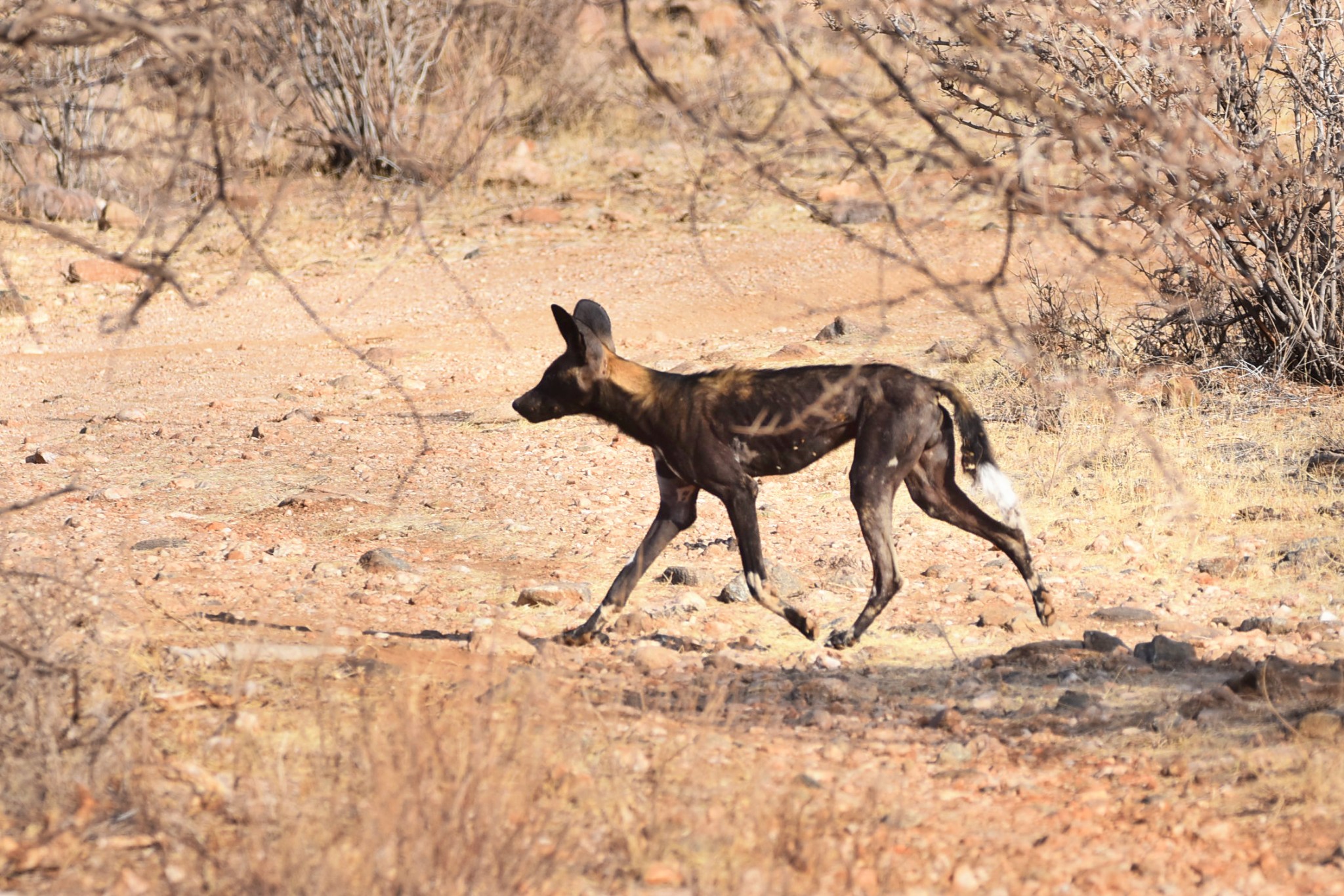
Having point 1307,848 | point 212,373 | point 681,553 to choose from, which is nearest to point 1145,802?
point 1307,848

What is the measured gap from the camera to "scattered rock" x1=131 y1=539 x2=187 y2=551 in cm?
704

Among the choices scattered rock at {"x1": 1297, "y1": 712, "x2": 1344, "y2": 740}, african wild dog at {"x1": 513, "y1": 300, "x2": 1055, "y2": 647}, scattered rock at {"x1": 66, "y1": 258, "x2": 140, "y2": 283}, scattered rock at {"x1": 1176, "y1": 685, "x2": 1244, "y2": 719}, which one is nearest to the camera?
scattered rock at {"x1": 1297, "y1": 712, "x2": 1344, "y2": 740}

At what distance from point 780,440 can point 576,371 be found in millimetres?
948

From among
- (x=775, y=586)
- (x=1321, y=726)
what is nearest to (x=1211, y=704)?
(x=1321, y=726)

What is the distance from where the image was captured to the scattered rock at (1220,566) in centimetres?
660

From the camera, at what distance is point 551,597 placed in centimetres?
632

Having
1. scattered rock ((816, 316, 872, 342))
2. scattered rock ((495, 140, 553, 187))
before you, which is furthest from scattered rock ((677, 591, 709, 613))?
scattered rock ((495, 140, 553, 187))

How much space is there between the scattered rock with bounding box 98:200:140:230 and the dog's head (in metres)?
12.9

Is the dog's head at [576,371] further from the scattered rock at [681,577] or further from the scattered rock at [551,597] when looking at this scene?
the scattered rock at [681,577]

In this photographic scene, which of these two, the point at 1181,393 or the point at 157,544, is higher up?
the point at 1181,393

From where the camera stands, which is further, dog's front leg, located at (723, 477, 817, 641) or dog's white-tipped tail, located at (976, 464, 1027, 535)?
dog's white-tipped tail, located at (976, 464, 1027, 535)

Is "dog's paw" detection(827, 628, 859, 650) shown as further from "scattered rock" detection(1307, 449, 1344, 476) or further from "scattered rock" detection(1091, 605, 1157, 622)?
"scattered rock" detection(1307, 449, 1344, 476)

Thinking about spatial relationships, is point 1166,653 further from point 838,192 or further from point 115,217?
point 115,217

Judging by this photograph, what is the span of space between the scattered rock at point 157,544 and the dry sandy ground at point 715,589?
0.04 meters
